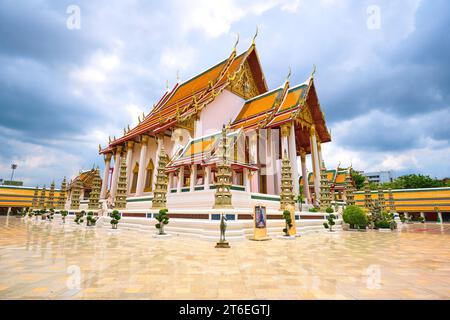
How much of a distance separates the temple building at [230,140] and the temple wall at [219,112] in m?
0.08

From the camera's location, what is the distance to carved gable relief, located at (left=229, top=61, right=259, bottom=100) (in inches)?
915

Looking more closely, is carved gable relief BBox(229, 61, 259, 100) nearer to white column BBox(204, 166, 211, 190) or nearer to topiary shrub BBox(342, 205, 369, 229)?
white column BBox(204, 166, 211, 190)

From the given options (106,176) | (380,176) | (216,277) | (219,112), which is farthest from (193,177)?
(380,176)

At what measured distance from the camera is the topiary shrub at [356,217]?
15.3 m

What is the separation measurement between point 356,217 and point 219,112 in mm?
13640

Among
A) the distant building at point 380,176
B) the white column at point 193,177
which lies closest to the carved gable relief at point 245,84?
the white column at point 193,177

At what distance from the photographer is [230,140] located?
1374 centimetres

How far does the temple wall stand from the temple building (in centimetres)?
8

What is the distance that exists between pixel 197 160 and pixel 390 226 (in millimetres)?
13856

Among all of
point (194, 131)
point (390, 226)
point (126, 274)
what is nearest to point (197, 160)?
point (194, 131)

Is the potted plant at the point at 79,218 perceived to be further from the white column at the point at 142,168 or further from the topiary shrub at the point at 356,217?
the topiary shrub at the point at 356,217

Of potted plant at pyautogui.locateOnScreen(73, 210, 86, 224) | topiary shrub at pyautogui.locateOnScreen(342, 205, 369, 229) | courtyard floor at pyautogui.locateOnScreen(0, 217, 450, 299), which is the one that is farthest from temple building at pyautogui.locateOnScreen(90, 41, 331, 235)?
courtyard floor at pyautogui.locateOnScreen(0, 217, 450, 299)
